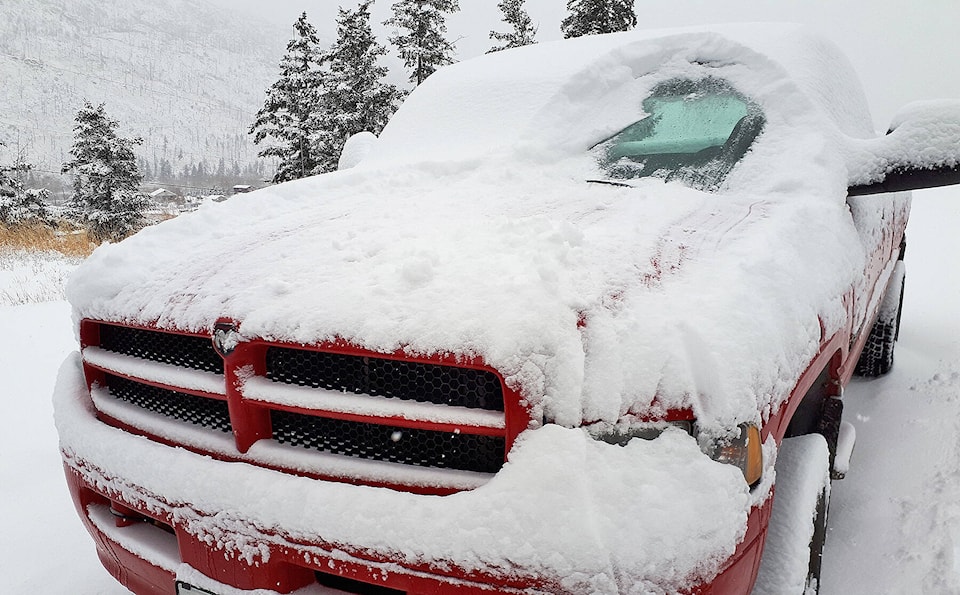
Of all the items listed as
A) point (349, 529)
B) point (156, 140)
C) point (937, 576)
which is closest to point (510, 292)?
point (349, 529)

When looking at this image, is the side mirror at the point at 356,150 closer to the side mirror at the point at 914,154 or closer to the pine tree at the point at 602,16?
the side mirror at the point at 914,154

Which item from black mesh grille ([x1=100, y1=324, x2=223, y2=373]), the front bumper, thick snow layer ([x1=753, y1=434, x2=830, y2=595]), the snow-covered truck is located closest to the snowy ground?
the snow-covered truck

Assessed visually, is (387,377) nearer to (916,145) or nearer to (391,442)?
(391,442)

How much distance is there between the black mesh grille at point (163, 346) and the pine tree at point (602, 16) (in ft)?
78.2

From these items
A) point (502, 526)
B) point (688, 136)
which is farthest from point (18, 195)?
point (502, 526)

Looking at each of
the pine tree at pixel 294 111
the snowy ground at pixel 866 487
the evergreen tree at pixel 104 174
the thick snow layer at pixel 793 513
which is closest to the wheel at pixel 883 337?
the snowy ground at pixel 866 487

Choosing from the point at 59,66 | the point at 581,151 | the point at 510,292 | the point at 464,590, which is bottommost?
the point at 464,590

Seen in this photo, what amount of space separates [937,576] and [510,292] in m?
1.78

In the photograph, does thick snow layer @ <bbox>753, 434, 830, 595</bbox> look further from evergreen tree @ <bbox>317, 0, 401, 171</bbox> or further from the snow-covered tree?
the snow-covered tree

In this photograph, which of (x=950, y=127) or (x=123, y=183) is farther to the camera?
(x=123, y=183)

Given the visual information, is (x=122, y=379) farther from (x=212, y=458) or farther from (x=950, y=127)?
(x=950, y=127)

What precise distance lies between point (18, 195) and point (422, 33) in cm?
1873

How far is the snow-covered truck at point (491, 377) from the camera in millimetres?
1069

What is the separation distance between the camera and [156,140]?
169m
